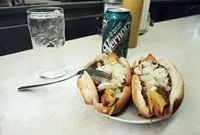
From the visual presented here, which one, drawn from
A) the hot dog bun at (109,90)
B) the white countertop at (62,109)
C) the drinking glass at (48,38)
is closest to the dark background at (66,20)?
the white countertop at (62,109)

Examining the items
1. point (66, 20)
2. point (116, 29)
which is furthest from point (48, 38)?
point (66, 20)

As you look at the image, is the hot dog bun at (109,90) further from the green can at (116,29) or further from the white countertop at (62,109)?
the green can at (116,29)

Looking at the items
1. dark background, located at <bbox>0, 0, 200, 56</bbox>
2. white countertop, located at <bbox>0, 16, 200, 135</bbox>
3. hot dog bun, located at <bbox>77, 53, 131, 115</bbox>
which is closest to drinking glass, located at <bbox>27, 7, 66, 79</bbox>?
white countertop, located at <bbox>0, 16, 200, 135</bbox>

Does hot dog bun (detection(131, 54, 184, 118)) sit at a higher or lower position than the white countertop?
higher

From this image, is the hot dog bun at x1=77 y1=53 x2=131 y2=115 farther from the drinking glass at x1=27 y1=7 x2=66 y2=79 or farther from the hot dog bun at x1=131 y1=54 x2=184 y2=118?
the drinking glass at x1=27 y1=7 x2=66 y2=79

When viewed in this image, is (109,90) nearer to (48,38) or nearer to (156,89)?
(156,89)

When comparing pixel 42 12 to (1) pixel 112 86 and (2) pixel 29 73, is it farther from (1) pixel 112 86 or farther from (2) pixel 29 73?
(1) pixel 112 86
